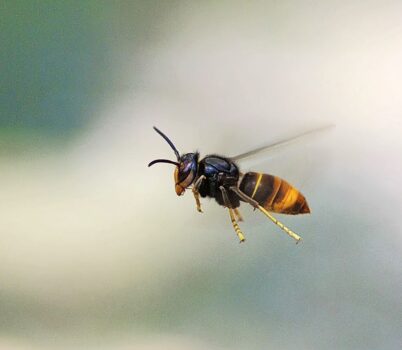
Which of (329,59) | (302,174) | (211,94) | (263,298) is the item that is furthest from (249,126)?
(302,174)

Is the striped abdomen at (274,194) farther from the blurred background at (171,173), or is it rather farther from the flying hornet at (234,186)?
the blurred background at (171,173)

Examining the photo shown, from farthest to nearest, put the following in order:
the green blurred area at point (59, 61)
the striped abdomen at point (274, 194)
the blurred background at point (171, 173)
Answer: the green blurred area at point (59, 61) → the blurred background at point (171, 173) → the striped abdomen at point (274, 194)

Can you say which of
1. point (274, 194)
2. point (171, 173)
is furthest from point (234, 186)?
point (171, 173)

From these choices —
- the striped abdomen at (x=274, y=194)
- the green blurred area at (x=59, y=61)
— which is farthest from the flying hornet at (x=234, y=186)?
the green blurred area at (x=59, y=61)

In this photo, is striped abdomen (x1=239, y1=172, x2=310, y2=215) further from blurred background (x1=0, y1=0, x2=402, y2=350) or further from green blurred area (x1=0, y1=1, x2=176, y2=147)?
green blurred area (x1=0, y1=1, x2=176, y2=147)

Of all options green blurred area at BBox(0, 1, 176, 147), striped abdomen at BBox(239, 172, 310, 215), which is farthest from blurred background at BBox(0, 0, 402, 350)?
striped abdomen at BBox(239, 172, 310, 215)

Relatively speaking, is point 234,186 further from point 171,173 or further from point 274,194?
point 171,173

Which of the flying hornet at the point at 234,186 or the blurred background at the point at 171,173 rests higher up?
the blurred background at the point at 171,173
